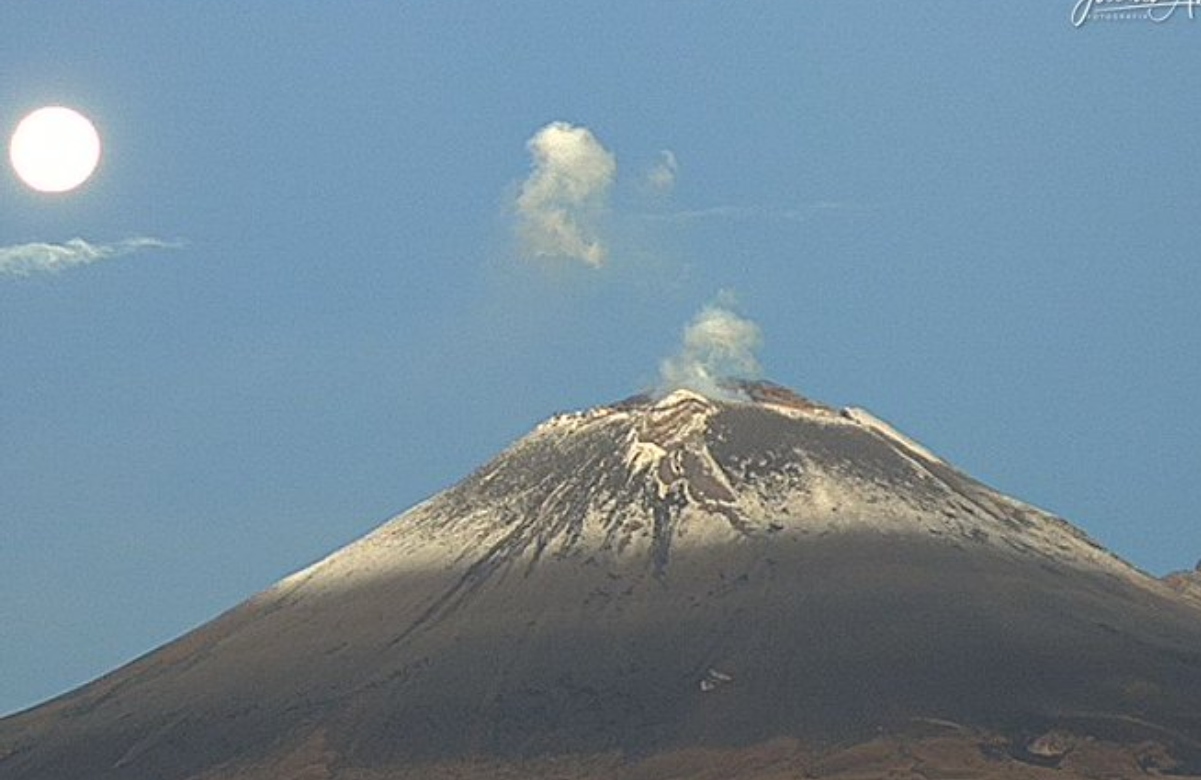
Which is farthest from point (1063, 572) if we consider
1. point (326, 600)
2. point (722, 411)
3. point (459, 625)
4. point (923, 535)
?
point (326, 600)

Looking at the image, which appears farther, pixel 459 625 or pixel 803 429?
pixel 803 429

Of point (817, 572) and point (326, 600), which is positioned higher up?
point (326, 600)

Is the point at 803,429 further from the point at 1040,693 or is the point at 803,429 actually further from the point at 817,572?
A: the point at 1040,693

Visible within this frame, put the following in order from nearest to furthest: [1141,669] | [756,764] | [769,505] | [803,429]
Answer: [756,764], [1141,669], [769,505], [803,429]

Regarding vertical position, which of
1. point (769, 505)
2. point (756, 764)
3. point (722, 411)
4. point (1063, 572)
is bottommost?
point (756, 764)

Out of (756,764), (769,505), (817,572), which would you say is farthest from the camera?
(769,505)

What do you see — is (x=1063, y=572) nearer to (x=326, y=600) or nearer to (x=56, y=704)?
(x=326, y=600)
